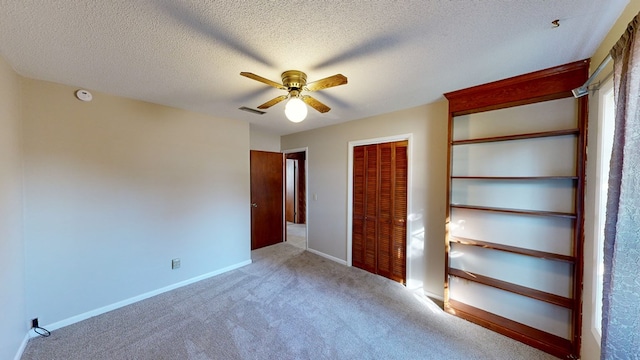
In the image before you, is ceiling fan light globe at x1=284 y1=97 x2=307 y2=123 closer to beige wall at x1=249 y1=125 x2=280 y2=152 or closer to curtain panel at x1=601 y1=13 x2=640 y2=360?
curtain panel at x1=601 y1=13 x2=640 y2=360

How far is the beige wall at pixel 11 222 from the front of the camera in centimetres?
155

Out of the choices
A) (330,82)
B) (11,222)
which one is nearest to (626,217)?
(330,82)

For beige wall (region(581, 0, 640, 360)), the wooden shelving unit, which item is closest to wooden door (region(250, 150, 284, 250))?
the wooden shelving unit

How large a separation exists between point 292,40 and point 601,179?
89.1 inches

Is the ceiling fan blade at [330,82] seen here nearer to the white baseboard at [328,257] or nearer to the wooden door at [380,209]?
the wooden door at [380,209]

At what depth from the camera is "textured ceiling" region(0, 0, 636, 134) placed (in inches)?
45.6

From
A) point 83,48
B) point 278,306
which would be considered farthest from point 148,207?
point 278,306

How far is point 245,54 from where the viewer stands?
5.17 ft

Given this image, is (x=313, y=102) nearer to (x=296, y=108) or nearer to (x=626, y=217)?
(x=296, y=108)

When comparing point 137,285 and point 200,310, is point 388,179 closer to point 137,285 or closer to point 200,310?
point 200,310

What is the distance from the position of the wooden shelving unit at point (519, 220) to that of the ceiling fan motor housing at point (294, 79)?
1.56 meters

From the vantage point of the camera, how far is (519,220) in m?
2.04

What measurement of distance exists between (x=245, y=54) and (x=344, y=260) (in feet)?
10.3

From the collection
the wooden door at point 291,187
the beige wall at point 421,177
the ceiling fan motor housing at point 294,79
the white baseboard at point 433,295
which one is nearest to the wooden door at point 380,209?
the beige wall at point 421,177
